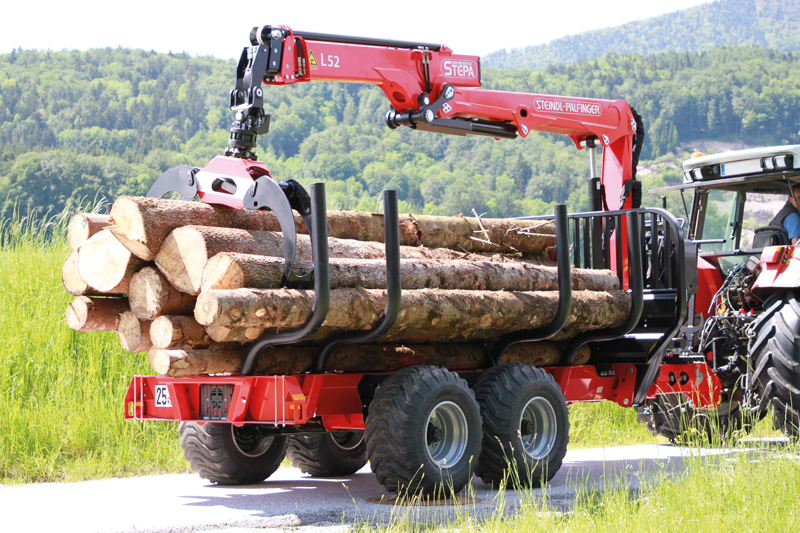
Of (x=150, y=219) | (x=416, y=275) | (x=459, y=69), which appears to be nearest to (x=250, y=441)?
(x=416, y=275)

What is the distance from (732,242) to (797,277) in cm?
143

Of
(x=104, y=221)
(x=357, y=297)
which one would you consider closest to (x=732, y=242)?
(x=357, y=297)

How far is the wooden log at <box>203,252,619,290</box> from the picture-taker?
19.2 ft

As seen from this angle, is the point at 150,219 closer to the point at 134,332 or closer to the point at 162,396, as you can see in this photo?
the point at 134,332

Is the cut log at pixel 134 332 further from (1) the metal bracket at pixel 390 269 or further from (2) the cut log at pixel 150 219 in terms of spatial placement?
(1) the metal bracket at pixel 390 269

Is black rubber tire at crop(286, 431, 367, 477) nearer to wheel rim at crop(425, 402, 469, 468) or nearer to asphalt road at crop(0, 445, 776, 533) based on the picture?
asphalt road at crop(0, 445, 776, 533)

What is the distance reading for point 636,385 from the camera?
8.56 metres

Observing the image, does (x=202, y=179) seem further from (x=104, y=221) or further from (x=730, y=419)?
(x=730, y=419)

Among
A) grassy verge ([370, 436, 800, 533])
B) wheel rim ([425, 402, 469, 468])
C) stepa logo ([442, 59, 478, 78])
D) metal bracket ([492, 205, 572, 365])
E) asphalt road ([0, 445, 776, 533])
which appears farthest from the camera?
stepa logo ([442, 59, 478, 78])

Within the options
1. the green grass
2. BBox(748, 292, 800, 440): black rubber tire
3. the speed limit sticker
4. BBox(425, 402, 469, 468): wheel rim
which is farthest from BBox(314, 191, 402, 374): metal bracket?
BBox(748, 292, 800, 440): black rubber tire

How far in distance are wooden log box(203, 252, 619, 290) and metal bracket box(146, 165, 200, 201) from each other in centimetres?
109

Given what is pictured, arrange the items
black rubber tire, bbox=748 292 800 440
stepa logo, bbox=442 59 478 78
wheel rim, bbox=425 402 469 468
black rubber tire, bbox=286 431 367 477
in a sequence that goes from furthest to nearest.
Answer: stepa logo, bbox=442 59 478 78, black rubber tire, bbox=286 431 367 477, black rubber tire, bbox=748 292 800 440, wheel rim, bbox=425 402 469 468

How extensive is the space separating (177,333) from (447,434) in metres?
2.12

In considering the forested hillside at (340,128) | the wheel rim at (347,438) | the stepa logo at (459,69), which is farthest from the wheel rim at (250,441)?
the forested hillside at (340,128)
